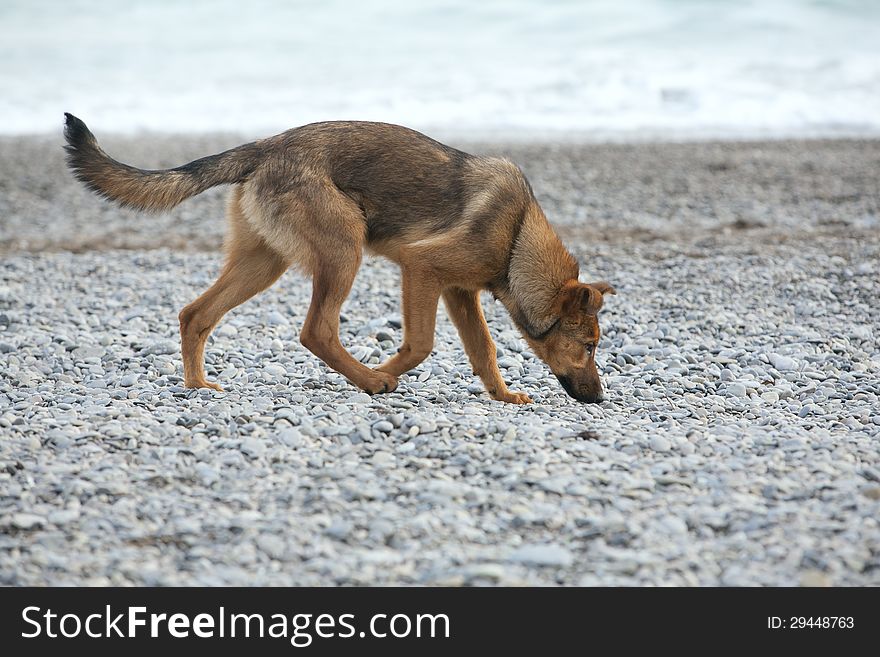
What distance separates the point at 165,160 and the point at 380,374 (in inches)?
467

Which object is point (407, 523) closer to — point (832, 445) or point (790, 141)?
point (832, 445)

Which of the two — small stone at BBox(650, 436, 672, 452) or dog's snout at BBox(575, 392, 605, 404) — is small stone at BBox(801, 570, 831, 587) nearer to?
small stone at BBox(650, 436, 672, 452)

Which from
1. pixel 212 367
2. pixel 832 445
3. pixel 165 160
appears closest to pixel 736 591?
pixel 832 445

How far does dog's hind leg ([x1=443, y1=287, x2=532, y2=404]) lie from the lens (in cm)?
675

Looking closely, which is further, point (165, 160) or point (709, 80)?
point (709, 80)

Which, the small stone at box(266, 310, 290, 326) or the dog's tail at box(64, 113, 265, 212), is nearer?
the dog's tail at box(64, 113, 265, 212)

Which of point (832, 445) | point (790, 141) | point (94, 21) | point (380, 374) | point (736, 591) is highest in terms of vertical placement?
point (94, 21)

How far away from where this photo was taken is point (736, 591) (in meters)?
3.81

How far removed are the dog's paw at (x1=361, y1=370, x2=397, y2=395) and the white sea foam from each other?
16.5m

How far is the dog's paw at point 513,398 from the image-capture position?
21.7ft

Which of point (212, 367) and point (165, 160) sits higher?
point (165, 160)

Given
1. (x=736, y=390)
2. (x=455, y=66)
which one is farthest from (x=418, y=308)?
(x=455, y=66)

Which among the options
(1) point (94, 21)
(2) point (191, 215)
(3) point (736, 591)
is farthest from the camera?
(1) point (94, 21)

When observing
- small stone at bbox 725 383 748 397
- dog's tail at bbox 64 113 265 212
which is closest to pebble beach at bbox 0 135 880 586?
small stone at bbox 725 383 748 397
